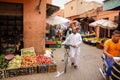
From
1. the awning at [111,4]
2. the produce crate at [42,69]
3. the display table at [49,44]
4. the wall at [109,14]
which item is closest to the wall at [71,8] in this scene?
the wall at [109,14]

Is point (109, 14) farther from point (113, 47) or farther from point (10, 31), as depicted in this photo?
point (113, 47)

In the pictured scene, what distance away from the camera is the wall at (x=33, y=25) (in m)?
8.92

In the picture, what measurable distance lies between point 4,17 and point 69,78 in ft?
17.0

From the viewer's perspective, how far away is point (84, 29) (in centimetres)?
2875

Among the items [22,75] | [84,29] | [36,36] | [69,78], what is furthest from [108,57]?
[84,29]

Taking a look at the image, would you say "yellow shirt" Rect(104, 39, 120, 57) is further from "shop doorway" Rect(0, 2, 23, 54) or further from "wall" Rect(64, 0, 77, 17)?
"wall" Rect(64, 0, 77, 17)

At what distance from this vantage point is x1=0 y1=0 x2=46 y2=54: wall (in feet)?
29.3

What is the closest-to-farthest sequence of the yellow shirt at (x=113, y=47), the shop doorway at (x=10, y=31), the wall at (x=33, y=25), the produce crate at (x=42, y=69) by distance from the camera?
1. the yellow shirt at (x=113, y=47)
2. the produce crate at (x=42, y=69)
3. the wall at (x=33, y=25)
4. the shop doorway at (x=10, y=31)

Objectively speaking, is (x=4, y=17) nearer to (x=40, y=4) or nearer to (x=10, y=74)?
(x=40, y=4)

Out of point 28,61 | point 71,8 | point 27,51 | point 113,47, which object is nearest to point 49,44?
point 27,51

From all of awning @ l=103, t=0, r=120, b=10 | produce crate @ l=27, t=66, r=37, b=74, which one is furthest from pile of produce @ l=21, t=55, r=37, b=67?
awning @ l=103, t=0, r=120, b=10

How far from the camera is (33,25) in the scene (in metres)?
9.09

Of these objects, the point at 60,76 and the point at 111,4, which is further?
the point at 111,4

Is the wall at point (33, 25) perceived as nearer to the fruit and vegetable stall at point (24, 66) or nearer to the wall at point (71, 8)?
the fruit and vegetable stall at point (24, 66)
